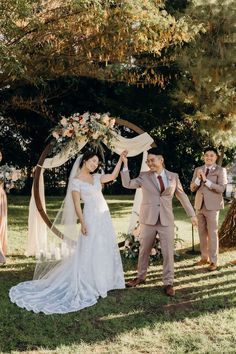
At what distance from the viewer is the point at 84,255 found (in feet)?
19.7

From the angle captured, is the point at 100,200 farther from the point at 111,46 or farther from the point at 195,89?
the point at 195,89

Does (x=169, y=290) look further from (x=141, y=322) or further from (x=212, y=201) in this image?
(x=212, y=201)

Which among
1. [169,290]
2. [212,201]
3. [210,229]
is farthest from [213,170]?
[169,290]

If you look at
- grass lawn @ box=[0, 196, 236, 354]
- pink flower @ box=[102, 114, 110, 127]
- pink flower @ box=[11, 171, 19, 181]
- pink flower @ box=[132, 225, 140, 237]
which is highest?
pink flower @ box=[102, 114, 110, 127]

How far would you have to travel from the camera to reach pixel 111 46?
25.8ft

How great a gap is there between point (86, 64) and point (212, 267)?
437 centimetres

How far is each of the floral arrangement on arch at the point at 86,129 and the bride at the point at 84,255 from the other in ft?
3.58

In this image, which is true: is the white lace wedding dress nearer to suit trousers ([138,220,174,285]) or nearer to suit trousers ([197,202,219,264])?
suit trousers ([138,220,174,285])

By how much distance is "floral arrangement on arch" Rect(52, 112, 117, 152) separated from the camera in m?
7.32

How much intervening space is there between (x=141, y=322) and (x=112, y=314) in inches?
16.3

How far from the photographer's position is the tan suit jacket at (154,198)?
5.97m

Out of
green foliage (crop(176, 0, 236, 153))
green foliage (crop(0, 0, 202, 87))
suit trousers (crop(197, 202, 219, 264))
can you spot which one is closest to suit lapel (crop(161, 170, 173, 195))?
suit trousers (crop(197, 202, 219, 264))

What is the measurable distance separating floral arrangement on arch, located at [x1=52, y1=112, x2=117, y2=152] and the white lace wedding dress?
4.25 ft

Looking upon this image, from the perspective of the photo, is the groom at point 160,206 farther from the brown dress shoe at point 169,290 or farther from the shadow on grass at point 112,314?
the shadow on grass at point 112,314
